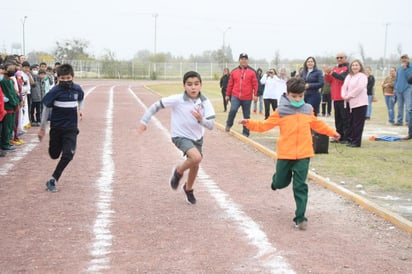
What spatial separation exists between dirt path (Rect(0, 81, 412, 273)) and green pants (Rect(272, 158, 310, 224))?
0.25 meters

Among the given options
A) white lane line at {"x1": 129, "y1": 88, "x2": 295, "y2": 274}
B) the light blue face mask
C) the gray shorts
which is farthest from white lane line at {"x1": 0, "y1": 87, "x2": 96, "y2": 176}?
the light blue face mask

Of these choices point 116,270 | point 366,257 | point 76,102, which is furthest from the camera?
point 76,102

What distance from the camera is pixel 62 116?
334 inches

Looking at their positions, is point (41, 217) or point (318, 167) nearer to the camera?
point (41, 217)

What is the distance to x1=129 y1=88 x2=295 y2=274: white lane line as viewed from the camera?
5266 mm

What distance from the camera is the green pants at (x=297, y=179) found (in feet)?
21.5

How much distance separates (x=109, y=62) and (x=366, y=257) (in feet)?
255

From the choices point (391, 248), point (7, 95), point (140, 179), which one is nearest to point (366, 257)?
point (391, 248)

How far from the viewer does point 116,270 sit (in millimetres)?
5043

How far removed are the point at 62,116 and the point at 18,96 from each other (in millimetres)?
4981

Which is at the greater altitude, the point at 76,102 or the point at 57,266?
the point at 76,102

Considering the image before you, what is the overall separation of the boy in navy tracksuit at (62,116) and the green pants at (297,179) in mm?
3226

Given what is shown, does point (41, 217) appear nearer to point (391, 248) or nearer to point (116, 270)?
point (116, 270)

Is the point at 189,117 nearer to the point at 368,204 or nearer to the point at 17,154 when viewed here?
the point at 368,204
